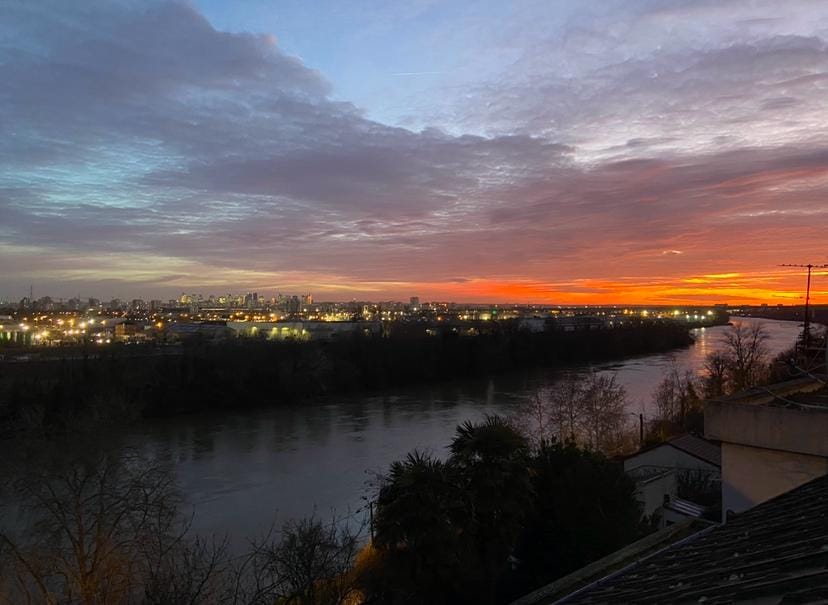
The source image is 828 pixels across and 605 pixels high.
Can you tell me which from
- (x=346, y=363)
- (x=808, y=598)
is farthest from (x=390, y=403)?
(x=808, y=598)

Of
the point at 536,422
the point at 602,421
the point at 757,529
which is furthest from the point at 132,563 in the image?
the point at 536,422

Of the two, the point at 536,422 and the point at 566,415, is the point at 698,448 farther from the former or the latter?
the point at 536,422

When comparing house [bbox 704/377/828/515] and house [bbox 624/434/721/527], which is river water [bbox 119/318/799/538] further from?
house [bbox 704/377/828/515]

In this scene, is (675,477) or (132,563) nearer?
(132,563)

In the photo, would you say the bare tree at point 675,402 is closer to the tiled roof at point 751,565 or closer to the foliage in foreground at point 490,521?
the foliage in foreground at point 490,521

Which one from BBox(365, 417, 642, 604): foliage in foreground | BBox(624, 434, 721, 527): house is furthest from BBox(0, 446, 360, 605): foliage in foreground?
BBox(624, 434, 721, 527): house

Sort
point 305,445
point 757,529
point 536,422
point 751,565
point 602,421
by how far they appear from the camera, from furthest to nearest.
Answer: point 536,422 < point 305,445 < point 602,421 < point 757,529 < point 751,565

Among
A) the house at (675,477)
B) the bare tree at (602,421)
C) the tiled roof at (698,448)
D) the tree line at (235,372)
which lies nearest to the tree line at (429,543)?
the house at (675,477)
